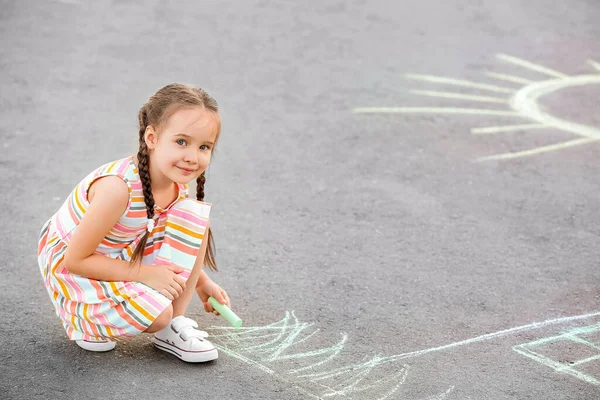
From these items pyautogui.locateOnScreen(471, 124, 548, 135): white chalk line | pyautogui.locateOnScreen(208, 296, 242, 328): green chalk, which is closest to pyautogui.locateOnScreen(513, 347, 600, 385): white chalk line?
pyautogui.locateOnScreen(208, 296, 242, 328): green chalk

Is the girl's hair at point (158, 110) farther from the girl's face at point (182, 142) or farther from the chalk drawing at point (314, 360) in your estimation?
the chalk drawing at point (314, 360)

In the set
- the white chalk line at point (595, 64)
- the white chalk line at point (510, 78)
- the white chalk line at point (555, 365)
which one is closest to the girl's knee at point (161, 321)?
the white chalk line at point (555, 365)

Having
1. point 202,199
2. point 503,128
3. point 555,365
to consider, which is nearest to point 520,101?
point 503,128

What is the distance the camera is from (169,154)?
283cm

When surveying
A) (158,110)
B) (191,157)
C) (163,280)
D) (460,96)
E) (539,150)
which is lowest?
(163,280)

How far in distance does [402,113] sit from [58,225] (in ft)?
9.68

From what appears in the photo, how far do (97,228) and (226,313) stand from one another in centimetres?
52

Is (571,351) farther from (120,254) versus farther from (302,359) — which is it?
(120,254)

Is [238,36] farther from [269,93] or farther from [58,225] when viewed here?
[58,225]

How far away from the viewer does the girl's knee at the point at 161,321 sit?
287 centimetres

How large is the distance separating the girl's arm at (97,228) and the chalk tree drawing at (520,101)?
259 cm

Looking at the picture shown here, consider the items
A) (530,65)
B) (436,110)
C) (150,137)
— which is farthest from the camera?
(530,65)

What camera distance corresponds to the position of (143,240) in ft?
9.61

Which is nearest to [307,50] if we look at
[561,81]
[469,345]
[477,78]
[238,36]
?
[238,36]
